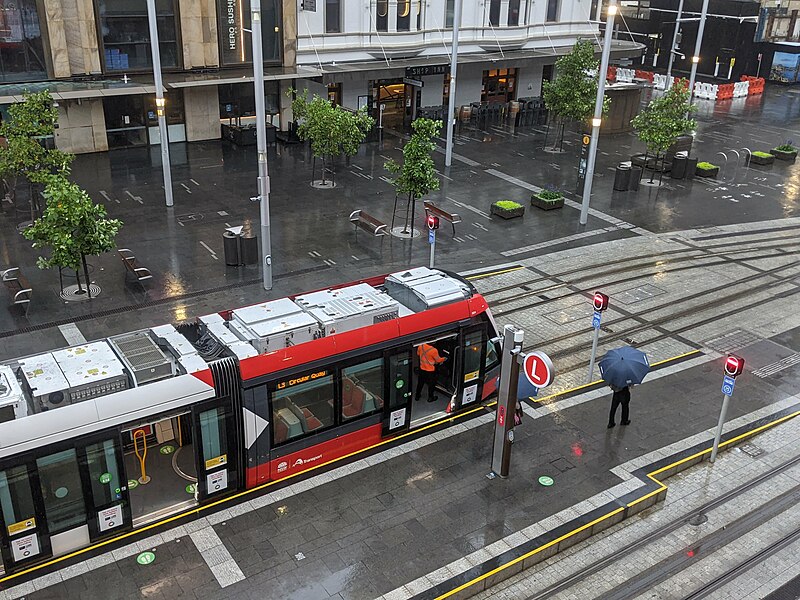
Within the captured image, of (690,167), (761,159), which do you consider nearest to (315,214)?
(690,167)

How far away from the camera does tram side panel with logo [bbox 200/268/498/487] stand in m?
14.0

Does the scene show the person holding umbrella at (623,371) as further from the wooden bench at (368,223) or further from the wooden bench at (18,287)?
the wooden bench at (18,287)

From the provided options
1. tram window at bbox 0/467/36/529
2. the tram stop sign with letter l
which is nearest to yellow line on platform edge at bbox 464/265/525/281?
the tram stop sign with letter l

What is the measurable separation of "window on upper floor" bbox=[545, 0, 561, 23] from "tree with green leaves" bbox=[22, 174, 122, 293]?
1427 inches

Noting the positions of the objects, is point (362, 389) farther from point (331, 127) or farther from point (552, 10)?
point (552, 10)

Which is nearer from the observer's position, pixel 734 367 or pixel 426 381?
pixel 734 367

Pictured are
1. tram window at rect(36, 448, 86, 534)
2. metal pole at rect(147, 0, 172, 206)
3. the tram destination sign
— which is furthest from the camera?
the tram destination sign

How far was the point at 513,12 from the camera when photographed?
47406mm

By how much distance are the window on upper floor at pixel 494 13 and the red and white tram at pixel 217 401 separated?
33.9 m

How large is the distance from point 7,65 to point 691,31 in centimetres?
5338

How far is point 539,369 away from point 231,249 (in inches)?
519

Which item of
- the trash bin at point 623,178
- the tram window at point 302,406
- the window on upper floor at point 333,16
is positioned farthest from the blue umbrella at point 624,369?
the window on upper floor at point 333,16

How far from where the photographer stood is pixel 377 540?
13562 millimetres

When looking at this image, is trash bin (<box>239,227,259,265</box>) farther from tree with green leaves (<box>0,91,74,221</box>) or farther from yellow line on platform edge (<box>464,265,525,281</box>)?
yellow line on platform edge (<box>464,265,525,281</box>)
